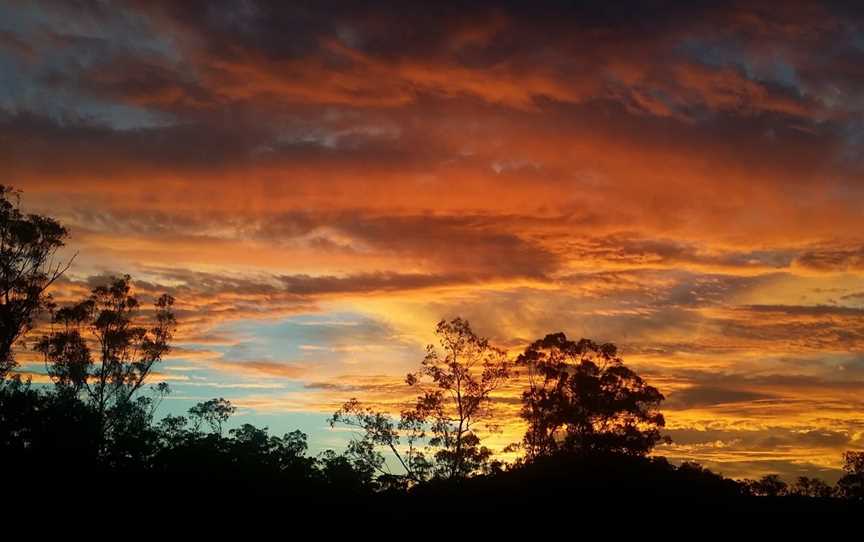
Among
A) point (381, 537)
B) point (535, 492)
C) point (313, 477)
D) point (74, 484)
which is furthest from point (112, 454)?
point (535, 492)

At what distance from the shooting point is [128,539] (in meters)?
34.2

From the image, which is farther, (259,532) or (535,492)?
(535,492)

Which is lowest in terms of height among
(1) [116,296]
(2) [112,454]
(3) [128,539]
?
(3) [128,539]

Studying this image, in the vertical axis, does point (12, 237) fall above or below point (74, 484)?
above

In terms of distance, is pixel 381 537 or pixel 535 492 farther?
pixel 535 492

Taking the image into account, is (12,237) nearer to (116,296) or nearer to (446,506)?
(116,296)

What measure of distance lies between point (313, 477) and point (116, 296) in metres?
20.9

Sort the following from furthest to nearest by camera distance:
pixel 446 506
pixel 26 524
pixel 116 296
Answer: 1. pixel 116 296
2. pixel 446 506
3. pixel 26 524

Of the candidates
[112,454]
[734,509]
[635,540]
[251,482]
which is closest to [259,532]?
[251,482]

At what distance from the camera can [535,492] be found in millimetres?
41750

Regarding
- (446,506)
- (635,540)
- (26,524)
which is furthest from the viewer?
(446,506)

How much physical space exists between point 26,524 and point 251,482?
11329mm

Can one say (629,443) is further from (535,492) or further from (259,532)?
(259,532)

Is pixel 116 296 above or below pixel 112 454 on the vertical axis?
above
